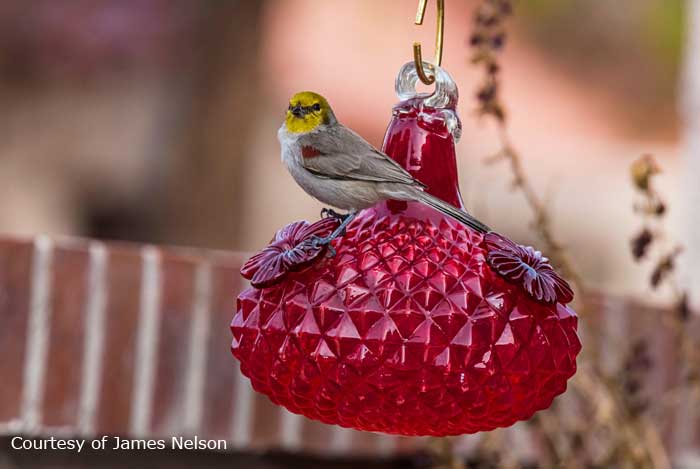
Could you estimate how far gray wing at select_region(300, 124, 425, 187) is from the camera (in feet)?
7.48

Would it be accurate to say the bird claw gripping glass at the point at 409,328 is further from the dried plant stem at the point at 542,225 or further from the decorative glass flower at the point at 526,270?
the dried plant stem at the point at 542,225

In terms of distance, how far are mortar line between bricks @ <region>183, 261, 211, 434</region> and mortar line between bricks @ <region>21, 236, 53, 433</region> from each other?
1.57 ft

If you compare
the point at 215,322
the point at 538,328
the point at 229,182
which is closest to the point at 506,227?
Answer: the point at 229,182

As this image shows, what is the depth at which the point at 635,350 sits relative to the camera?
10.3 feet

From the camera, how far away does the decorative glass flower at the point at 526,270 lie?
83.4 inches

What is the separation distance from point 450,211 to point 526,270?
0.65 ft

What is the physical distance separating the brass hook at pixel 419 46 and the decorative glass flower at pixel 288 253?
0.37 m

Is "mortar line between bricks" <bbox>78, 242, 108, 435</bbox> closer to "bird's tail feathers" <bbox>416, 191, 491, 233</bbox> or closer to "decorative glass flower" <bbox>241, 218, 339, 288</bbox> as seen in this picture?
"decorative glass flower" <bbox>241, 218, 339, 288</bbox>

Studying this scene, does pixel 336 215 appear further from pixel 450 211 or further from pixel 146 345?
pixel 146 345

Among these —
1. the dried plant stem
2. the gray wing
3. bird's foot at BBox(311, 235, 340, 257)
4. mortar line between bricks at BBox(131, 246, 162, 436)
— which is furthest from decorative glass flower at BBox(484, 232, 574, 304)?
mortar line between bricks at BBox(131, 246, 162, 436)

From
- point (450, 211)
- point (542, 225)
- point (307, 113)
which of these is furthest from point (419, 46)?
point (542, 225)

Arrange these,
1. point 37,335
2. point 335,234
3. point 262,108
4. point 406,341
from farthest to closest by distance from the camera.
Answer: point 262,108 → point 37,335 → point 335,234 → point 406,341

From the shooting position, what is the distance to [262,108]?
995 cm

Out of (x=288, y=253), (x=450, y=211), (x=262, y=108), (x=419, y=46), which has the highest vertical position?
(x=419, y=46)
